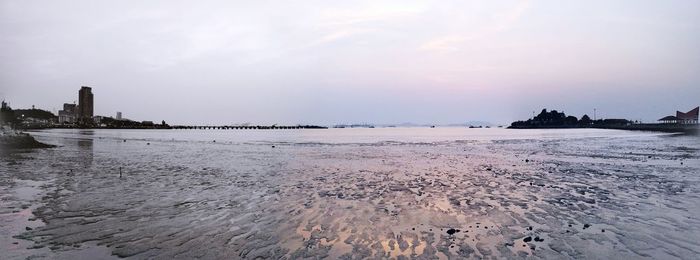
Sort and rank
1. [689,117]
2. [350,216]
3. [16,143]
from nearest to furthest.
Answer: [350,216] → [16,143] → [689,117]

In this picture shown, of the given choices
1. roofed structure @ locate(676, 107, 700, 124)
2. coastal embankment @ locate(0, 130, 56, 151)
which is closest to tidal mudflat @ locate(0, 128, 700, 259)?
coastal embankment @ locate(0, 130, 56, 151)

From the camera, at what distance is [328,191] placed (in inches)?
601

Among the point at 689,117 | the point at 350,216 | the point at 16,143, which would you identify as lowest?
the point at 350,216

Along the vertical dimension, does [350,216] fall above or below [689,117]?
below

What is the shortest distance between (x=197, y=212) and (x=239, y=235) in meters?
3.11

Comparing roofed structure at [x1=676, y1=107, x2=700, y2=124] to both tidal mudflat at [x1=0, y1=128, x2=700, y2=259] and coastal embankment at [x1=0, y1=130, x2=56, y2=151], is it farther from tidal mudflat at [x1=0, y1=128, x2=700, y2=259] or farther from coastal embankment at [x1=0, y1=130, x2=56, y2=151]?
coastal embankment at [x1=0, y1=130, x2=56, y2=151]

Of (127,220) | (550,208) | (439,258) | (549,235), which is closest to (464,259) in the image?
(439,258)

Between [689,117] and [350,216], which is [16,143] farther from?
[689,117]

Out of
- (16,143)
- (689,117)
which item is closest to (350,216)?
(16,143)

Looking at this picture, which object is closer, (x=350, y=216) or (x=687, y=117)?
(x=350, y=216)

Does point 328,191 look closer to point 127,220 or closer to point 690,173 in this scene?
point 127,220

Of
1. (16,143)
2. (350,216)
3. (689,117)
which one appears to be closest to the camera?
(350,216)

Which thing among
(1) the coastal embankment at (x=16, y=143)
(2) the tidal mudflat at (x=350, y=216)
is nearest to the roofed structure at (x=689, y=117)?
(2) the tidal mudflat at (x=350, y=216)

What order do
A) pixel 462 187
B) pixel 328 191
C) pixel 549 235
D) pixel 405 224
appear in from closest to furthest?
pixel 549 235 → pixel 405 224 → pixel 328 191 → pixel 462 187
